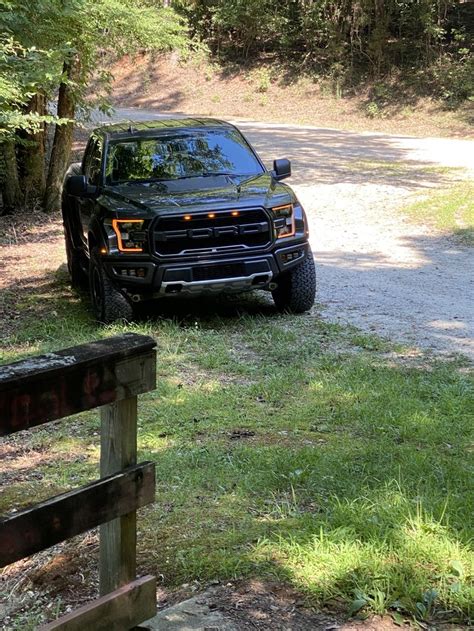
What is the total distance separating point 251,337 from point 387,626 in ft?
15.6

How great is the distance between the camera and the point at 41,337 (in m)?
7.94

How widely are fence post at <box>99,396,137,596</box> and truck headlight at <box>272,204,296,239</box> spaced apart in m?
5.45

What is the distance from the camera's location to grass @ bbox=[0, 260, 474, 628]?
10.8ft

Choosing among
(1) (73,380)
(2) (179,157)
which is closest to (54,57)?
(2) (179,157)

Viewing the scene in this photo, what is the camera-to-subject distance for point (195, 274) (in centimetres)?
767

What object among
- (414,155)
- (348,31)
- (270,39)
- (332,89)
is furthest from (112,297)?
(270,39)

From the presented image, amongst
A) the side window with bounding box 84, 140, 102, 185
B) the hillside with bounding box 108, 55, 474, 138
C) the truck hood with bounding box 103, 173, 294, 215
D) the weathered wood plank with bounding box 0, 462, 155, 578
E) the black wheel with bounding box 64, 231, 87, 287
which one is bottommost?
the black wheel with bounding box 64, 231, 87, 287

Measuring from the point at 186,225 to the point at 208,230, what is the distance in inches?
8.5

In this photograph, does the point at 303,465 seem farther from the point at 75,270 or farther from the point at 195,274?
the point at 75,270

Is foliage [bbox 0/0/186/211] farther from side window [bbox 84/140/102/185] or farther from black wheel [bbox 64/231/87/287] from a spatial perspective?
black wheel [bbox 64/231/87/287]

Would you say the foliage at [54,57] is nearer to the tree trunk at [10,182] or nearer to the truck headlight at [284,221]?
the tree trunk at [10,182]

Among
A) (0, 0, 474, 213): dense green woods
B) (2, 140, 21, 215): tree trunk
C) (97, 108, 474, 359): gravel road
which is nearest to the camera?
(97, 108, 474, 359): gravel road

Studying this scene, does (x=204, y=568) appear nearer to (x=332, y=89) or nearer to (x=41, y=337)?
(x=41, y=337)

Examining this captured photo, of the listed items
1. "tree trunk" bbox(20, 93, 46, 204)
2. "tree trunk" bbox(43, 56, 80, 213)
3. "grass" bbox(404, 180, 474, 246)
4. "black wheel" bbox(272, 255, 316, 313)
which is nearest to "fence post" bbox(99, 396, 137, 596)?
"black wheel" bbox(272, 255, 316, 313)
